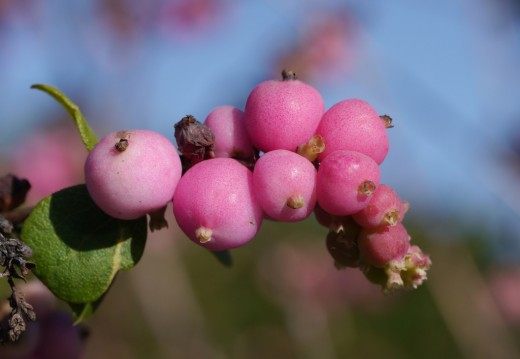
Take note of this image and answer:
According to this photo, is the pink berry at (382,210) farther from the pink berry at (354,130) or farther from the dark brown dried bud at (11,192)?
the dark brown dried bud at (11,192)

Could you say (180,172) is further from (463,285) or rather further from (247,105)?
(463,285)

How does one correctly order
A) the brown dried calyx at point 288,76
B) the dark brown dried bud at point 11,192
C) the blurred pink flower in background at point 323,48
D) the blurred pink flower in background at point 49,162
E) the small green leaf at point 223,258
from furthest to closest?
the blurred pink flower in background at point 323,48
the blurred pink flower in background at point 49,162
the small green leaf at point 223,258
the dark brown dried bud at point 11,192
the brown dried calyx at point 288,76

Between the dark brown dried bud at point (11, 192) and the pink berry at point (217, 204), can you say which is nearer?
the pink berry at point (217, 204)

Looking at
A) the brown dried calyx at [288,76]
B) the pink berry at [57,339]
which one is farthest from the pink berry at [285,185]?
the pink berry at [57,339]

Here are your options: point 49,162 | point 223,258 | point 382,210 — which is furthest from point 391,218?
point 49,162

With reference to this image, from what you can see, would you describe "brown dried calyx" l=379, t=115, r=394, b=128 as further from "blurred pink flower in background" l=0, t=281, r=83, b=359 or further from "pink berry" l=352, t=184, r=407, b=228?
"blurred pink flower in background" l=0, t=281, r=83, b=359

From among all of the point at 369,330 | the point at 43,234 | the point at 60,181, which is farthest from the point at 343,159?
the point at 369,330

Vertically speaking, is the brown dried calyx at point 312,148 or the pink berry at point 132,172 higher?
the brown dried calyx at point 312,148

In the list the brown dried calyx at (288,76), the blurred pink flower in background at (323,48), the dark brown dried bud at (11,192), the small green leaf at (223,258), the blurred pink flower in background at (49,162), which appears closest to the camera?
the brown dried calyx at (288,76)
